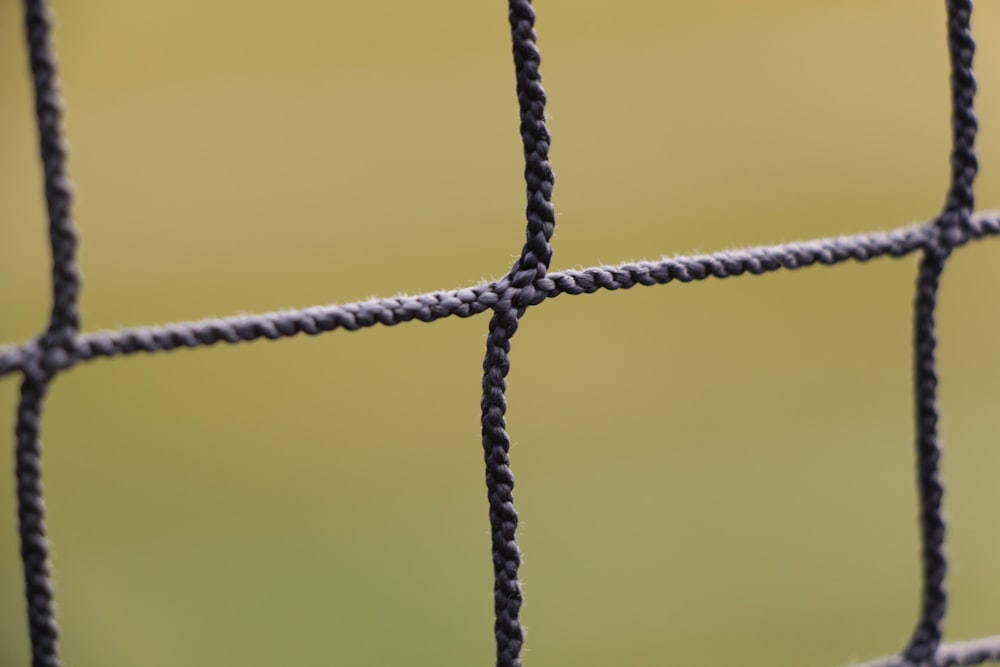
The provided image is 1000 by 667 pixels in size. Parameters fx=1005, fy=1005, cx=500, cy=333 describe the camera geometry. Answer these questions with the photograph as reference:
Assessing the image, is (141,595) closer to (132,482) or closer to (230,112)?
(132,482)

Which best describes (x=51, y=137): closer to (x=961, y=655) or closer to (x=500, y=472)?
(x=500, y=472)

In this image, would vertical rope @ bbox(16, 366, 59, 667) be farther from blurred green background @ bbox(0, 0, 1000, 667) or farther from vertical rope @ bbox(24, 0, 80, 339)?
blurred green background @ bbox(0, 0, 1000, 667)

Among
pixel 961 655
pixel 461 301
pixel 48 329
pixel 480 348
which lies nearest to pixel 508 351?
pixel 461 301

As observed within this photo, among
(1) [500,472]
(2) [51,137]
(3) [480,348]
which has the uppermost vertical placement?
(2) [51,137]

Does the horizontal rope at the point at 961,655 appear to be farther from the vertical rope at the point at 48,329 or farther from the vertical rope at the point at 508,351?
the vertical rope at the point at 48,329

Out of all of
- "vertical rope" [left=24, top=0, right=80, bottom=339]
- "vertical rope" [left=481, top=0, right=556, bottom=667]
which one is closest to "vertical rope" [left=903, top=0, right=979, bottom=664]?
"vertical rope" [left=481, top=0, right=556, bottom=667]

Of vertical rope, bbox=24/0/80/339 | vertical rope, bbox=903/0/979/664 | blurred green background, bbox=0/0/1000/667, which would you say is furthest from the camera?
blurred green background, bbox=0/0/1000/667
